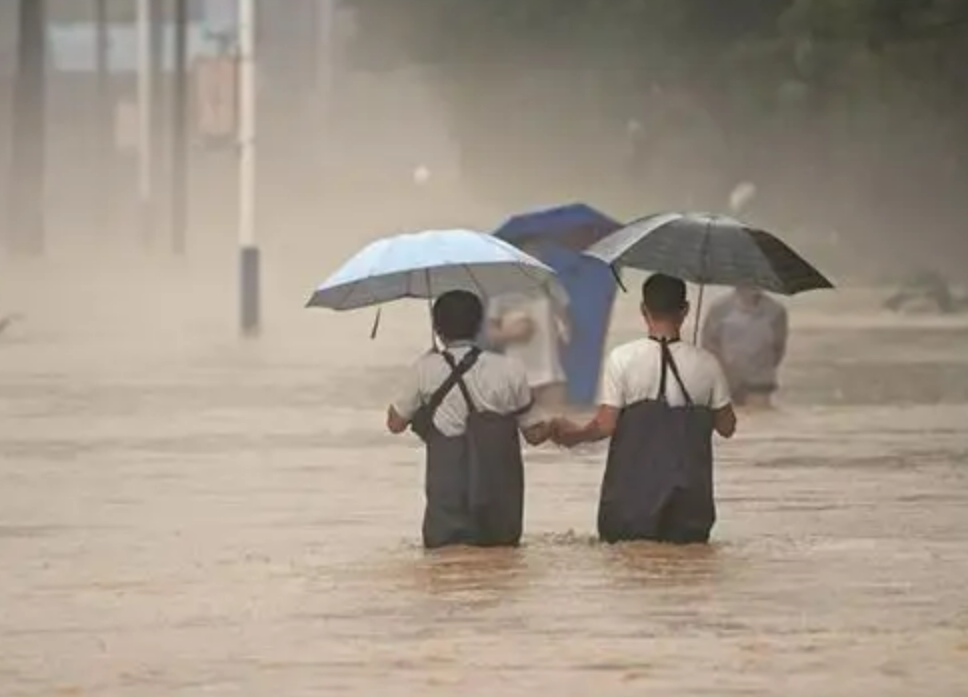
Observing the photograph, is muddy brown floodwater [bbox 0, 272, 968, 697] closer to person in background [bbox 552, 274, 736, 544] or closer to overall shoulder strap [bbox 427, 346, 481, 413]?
person in background [bbox 552, 274, 736, 544]

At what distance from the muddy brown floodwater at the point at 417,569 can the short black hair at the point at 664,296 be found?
3.63ft

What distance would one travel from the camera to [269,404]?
3072 centimetres

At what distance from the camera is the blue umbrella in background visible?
94.5ft

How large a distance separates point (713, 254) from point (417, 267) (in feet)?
4.65

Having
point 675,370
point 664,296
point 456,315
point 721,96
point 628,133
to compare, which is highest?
point 721,96

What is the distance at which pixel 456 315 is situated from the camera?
1603cm

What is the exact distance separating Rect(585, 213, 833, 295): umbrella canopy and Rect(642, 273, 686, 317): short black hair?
0.29m

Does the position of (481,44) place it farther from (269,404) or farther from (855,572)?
(855,572)

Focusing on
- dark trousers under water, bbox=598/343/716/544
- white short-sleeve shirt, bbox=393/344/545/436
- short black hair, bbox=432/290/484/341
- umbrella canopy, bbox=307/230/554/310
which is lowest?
dark trousers under water, bbox=598/343/716/544

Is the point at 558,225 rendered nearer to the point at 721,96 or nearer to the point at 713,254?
the point at 713,254

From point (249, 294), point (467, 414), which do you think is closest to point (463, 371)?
point (467, 414)

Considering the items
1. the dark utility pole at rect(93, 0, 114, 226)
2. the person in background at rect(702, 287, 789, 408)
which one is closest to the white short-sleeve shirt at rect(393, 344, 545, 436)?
the person in background at rect(702, 287, 789, 408)

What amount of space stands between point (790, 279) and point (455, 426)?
1.85m

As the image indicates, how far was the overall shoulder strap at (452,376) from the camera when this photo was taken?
631 inches
